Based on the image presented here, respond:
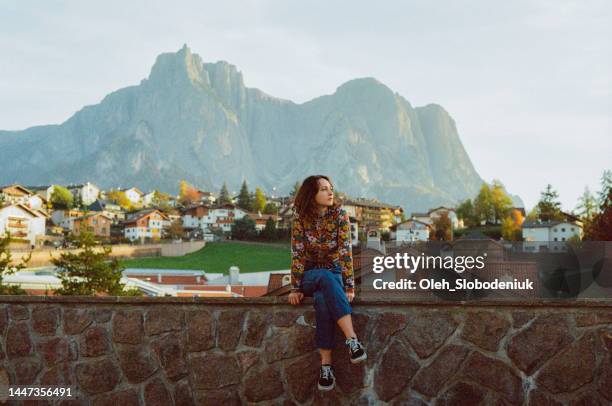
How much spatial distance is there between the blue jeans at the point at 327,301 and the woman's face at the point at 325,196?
1.77 ft

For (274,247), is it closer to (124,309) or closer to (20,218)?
(20,218)

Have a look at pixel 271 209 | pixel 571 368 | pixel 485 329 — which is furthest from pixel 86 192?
pixel 571 368

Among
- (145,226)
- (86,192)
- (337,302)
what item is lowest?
(337,302)

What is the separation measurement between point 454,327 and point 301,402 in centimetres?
138

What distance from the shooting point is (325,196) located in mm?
4887

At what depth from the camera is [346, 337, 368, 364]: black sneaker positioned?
4.64 meters

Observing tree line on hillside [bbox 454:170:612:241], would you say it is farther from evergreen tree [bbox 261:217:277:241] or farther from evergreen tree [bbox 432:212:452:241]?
evergreen tree [bbox 261:217:277:241]

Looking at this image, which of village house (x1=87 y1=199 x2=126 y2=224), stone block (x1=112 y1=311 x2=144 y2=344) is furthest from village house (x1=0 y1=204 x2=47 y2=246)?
stone block (x1=112 y1=311 x2=144 y2=344)

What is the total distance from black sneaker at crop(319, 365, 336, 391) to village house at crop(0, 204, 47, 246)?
9443 centimetres

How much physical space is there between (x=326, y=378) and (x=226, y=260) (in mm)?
79793

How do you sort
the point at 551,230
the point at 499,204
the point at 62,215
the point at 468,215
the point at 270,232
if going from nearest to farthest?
the point at 551,230
the point at 270,232
the point at 499,204
the point at 468,215
the point at 62,215

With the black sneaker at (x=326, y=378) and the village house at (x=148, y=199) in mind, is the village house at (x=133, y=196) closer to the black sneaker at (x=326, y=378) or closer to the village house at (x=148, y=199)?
the village house at (x=148, y=199)

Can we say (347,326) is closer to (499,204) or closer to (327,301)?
(327,301)

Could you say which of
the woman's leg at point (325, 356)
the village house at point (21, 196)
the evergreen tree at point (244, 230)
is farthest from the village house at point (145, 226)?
the woman's leg at point (325, 356)
